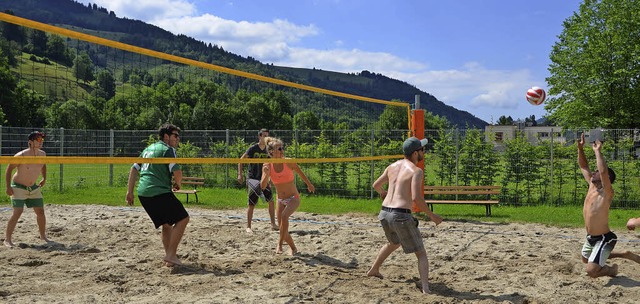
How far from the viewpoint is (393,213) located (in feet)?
16.1

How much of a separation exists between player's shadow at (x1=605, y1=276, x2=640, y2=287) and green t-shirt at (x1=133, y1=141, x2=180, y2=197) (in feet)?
14.2

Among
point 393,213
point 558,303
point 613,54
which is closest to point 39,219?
point 393,213

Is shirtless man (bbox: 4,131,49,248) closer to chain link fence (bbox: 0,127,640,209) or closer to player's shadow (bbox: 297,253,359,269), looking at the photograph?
player's shadow (bbox: 297,253,359,269)

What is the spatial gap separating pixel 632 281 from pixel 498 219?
4.79 meters

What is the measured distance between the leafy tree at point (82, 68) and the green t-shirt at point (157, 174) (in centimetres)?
167

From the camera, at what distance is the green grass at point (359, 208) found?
10.1m

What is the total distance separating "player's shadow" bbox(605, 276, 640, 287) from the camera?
5.18 metres

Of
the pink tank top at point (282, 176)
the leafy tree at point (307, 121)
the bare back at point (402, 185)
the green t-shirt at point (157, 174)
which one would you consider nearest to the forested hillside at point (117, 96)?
the leafy tree at point (307, 121)

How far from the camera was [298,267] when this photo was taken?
5.81m

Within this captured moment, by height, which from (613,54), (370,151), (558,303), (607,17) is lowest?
(558,303)

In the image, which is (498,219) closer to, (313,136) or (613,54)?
(313,136)

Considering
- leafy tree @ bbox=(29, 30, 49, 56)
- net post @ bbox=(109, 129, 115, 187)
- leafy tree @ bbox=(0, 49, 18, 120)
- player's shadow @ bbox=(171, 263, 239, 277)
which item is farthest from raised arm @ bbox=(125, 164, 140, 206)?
net post @ bbox=(109, 129, 115, 187)

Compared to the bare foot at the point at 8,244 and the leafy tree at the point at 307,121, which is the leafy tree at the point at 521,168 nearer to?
the leafy tree at the point at 307,121

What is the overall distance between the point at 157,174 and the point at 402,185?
8.06ft
